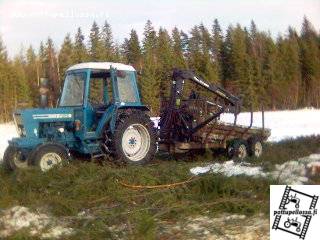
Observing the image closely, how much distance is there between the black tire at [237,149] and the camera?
13.3 m

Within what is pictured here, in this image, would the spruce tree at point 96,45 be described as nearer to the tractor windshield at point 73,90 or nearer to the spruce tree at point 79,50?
the spruce tree at point 79,50

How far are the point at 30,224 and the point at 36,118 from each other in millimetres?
4744

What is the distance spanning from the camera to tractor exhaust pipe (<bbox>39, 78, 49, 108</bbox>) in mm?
9893

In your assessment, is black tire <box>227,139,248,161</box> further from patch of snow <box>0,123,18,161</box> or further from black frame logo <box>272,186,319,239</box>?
patch of snow <box>0,123,18,161</box>

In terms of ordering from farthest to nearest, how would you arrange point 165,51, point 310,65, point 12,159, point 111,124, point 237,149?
point 310,65 → point 165,51 → point 237,149 → point 111,124 → point 12,159

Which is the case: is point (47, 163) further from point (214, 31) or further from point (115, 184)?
point (214, 31)

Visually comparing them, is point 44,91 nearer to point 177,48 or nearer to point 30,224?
point 30,224

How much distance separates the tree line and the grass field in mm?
25686

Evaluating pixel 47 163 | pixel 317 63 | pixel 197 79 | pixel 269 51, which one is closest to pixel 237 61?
pixel 269 51

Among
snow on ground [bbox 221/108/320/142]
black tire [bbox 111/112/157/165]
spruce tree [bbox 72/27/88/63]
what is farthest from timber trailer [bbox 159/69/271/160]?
spruce tree [bbox 72/27/88/63]

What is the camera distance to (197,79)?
1340 centimetres

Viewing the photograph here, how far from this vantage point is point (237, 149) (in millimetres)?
13352

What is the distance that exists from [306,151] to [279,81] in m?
37.9

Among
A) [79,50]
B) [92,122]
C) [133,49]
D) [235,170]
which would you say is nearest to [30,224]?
[235,170]
